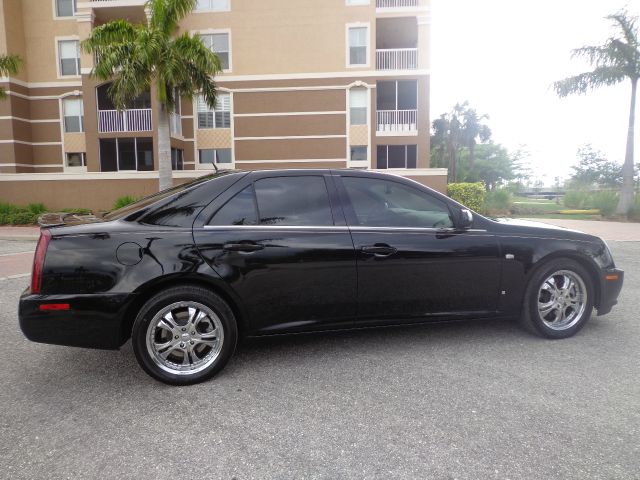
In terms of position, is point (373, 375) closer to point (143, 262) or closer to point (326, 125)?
point (143, 262)

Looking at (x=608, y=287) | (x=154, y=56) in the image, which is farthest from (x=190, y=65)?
(x=608, y=287)

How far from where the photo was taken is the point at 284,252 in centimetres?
352

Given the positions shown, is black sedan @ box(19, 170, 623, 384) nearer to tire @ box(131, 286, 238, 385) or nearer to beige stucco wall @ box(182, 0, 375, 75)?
tire @ box(131, 286, 238, 385)

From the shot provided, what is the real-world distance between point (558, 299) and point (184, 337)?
3390 millimetres

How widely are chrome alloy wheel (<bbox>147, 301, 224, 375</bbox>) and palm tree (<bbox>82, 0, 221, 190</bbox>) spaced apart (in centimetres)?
1215

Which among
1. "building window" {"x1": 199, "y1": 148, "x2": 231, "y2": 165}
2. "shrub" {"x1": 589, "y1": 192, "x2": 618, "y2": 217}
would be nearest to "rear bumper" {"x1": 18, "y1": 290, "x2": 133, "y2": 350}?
"building window" {"x1": 199, "y1": 148, "x2": 231, "y2": 165}

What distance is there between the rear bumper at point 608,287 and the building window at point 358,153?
19.5m

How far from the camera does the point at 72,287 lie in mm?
3176

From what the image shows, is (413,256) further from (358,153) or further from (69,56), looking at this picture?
(69,56)

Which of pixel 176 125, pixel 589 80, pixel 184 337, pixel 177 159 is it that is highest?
pixel 589 80

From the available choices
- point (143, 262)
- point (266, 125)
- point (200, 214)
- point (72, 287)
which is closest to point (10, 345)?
point (72, 287)

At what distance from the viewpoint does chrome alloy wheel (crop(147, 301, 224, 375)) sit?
3.28 metres

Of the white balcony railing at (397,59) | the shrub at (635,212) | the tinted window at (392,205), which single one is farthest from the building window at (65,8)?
the shrub at (635,212)

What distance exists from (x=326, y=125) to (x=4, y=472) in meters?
22.2
